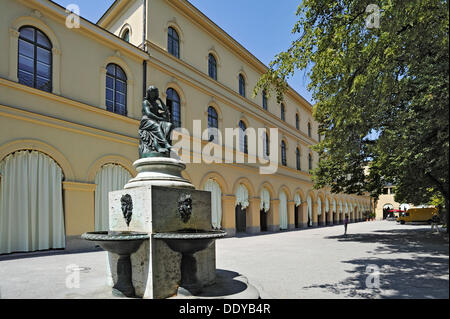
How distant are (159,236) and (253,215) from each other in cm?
1762

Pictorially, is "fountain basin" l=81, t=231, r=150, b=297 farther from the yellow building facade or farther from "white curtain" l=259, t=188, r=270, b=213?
"white curtain" l=259, t=188, r=270, b=213

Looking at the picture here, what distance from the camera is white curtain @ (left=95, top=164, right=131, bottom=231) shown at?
512 inches

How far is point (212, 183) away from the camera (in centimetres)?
1898

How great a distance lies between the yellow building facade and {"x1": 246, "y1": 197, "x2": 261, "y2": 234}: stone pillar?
0.07 m

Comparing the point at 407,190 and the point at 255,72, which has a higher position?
the point at 255,72

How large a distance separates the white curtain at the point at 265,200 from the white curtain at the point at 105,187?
12568 mm

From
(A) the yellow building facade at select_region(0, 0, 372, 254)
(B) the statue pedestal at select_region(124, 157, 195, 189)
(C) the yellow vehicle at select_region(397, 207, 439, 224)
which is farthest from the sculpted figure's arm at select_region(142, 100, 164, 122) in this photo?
(C) the yellow vehicle at select_region(397, 207, 439, 224)

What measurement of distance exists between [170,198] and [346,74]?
4840 mm

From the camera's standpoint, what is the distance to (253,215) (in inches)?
862

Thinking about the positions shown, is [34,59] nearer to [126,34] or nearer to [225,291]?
[126,34]

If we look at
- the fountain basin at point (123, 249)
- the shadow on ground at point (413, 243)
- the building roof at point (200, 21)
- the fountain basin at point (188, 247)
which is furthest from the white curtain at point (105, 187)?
the shadow on ground at point (413, 243)

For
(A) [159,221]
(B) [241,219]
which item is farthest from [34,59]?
(B) [241,219]
